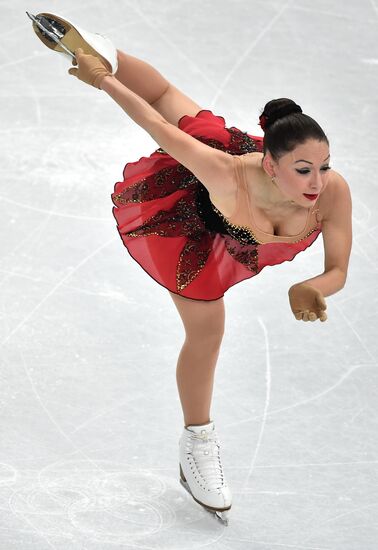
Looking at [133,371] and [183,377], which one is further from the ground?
[183,377]

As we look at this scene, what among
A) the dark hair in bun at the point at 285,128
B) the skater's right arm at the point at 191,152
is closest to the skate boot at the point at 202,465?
the skater's right arm at the point at 191,152

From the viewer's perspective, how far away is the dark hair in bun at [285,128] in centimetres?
265

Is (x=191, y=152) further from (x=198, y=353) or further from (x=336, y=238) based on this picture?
(x=198, y=353)

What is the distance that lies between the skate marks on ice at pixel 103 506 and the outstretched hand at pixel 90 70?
105 cm

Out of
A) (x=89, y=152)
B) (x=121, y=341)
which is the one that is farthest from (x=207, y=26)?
(x=121, y=341)

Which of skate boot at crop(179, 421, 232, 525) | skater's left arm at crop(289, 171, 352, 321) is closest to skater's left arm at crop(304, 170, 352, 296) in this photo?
skater's left arm at crop(289, 171, 352, 321)

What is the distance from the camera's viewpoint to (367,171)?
477cm

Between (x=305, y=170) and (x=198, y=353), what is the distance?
682 mm

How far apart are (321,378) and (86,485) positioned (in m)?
0.85

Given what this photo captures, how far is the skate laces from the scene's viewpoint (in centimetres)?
321

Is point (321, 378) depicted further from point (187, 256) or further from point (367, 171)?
point (367, 171)

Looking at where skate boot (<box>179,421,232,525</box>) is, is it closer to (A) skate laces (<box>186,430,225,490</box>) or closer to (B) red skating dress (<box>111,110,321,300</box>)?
(A) skate laces (<box>186,430,225,490</box>)

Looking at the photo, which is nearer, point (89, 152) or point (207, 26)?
point (89, 152)

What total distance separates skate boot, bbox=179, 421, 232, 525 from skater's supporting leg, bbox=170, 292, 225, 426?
33 millimetres
